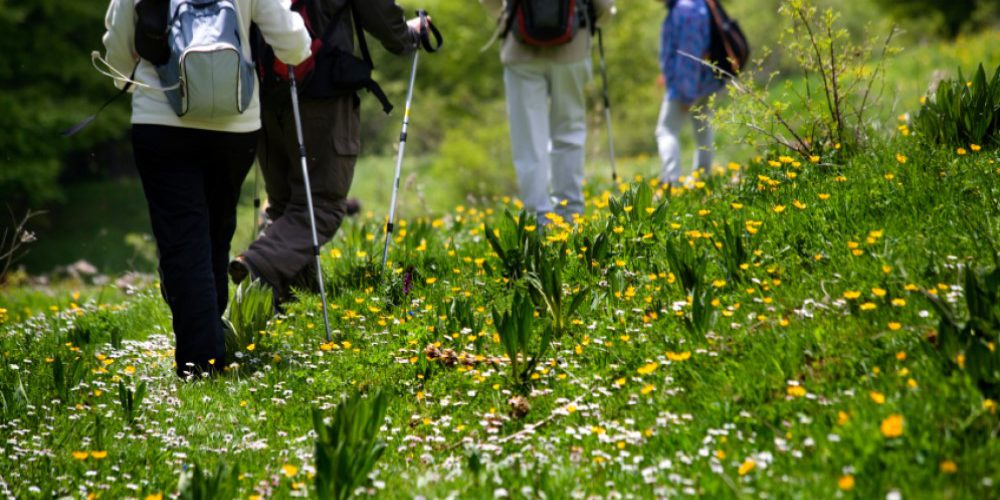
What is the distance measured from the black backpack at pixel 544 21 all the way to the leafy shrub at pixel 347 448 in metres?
3.81

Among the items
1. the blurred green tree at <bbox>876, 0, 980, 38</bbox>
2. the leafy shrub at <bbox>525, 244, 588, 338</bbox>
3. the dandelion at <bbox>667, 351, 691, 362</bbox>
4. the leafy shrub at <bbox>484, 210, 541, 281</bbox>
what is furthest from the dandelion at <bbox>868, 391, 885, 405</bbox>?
the blurred green tree at <bbox>876, 0, 980, 38</bbox>

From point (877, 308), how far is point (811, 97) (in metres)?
2.17

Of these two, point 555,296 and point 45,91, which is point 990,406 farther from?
point 45,91

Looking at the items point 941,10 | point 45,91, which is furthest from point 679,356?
point 941,10

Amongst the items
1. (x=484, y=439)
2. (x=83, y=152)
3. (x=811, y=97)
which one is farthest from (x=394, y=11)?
(x=83, y=152)

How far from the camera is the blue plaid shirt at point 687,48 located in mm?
7520

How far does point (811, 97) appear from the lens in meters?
5.43

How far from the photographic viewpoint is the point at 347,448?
9.92 feet

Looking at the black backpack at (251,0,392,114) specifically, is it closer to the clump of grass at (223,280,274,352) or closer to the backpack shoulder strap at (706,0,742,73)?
the clump of grass at (223,280,274,352)

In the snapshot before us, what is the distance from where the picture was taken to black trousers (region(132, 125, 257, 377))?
4348 millimetres

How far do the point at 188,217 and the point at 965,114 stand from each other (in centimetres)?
394

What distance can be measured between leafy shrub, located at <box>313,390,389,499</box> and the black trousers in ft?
4.99

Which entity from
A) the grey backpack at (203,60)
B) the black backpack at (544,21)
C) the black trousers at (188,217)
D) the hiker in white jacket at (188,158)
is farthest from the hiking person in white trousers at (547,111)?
the grey backpack at (203,60)

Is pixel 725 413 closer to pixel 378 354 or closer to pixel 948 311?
pixel 948 311
